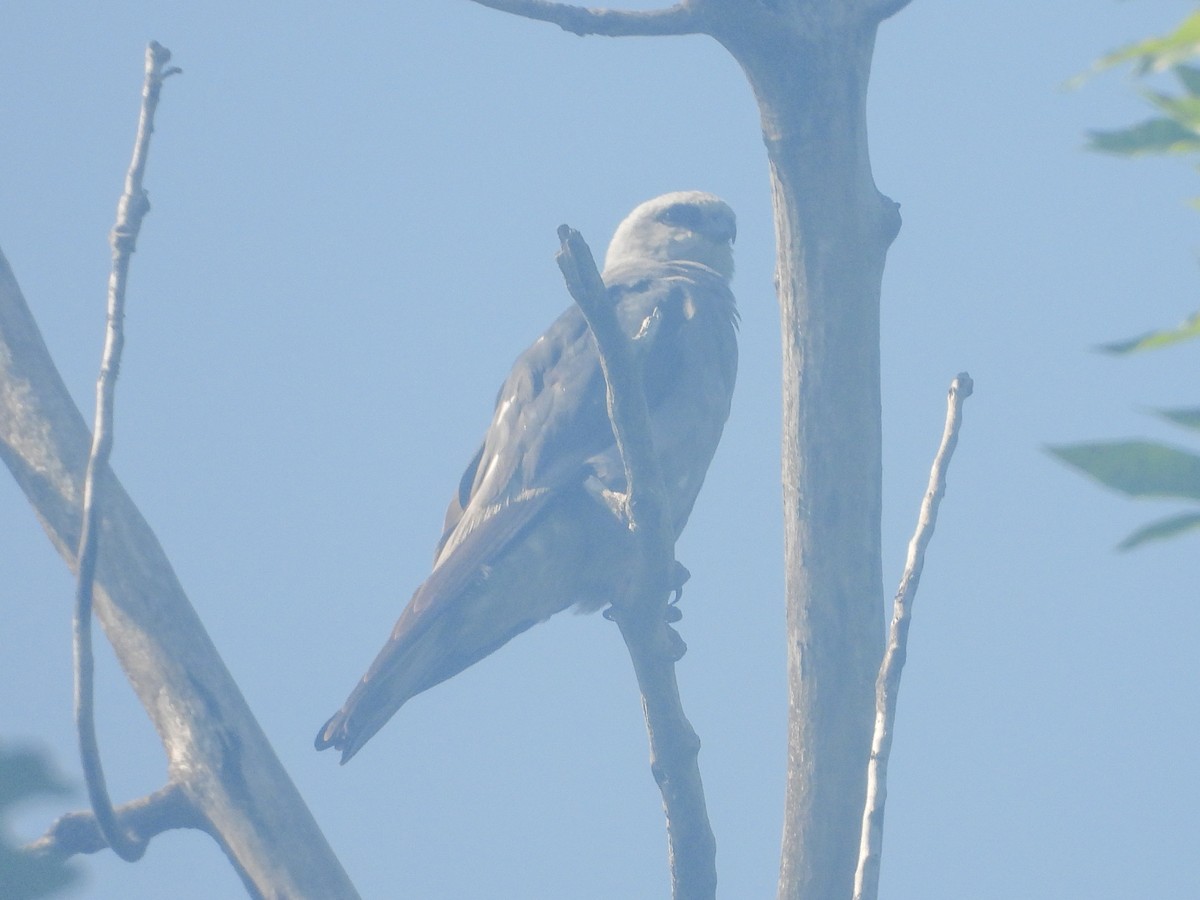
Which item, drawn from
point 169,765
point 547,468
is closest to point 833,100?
point 169,765

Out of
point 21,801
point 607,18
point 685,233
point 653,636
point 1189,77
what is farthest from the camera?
point 685,233

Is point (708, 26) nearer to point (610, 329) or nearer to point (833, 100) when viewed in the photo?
point (833, 100)

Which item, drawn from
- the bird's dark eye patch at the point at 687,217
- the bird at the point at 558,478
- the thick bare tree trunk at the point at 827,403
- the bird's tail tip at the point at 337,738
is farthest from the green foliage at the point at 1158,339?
the bird's dark eye patch at the point at 687,217

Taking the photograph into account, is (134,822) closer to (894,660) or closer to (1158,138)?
(894,660)

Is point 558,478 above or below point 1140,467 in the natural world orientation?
above

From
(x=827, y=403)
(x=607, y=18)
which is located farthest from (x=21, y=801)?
(x=607, y=18)

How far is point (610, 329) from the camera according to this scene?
3469 mm

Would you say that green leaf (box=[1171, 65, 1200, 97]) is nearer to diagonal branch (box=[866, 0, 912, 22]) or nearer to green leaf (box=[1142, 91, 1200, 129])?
green leaf (box=[1142, 91, 1200, 129])

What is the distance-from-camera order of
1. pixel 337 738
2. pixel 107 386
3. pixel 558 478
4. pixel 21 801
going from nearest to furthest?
1. pixel 21 801
2. pixel 107 386
3. pixel 337 738
4. pixel 558 478

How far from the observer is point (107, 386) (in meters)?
2.53

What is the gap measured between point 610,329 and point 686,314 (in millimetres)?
2997

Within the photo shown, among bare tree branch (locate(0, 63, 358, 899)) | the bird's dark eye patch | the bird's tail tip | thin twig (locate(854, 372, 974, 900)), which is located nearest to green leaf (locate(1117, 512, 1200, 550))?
thin twig (locate(854, 372, 974, 900))

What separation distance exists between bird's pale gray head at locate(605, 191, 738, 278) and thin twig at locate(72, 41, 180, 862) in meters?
5.32

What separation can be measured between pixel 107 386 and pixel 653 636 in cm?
166
